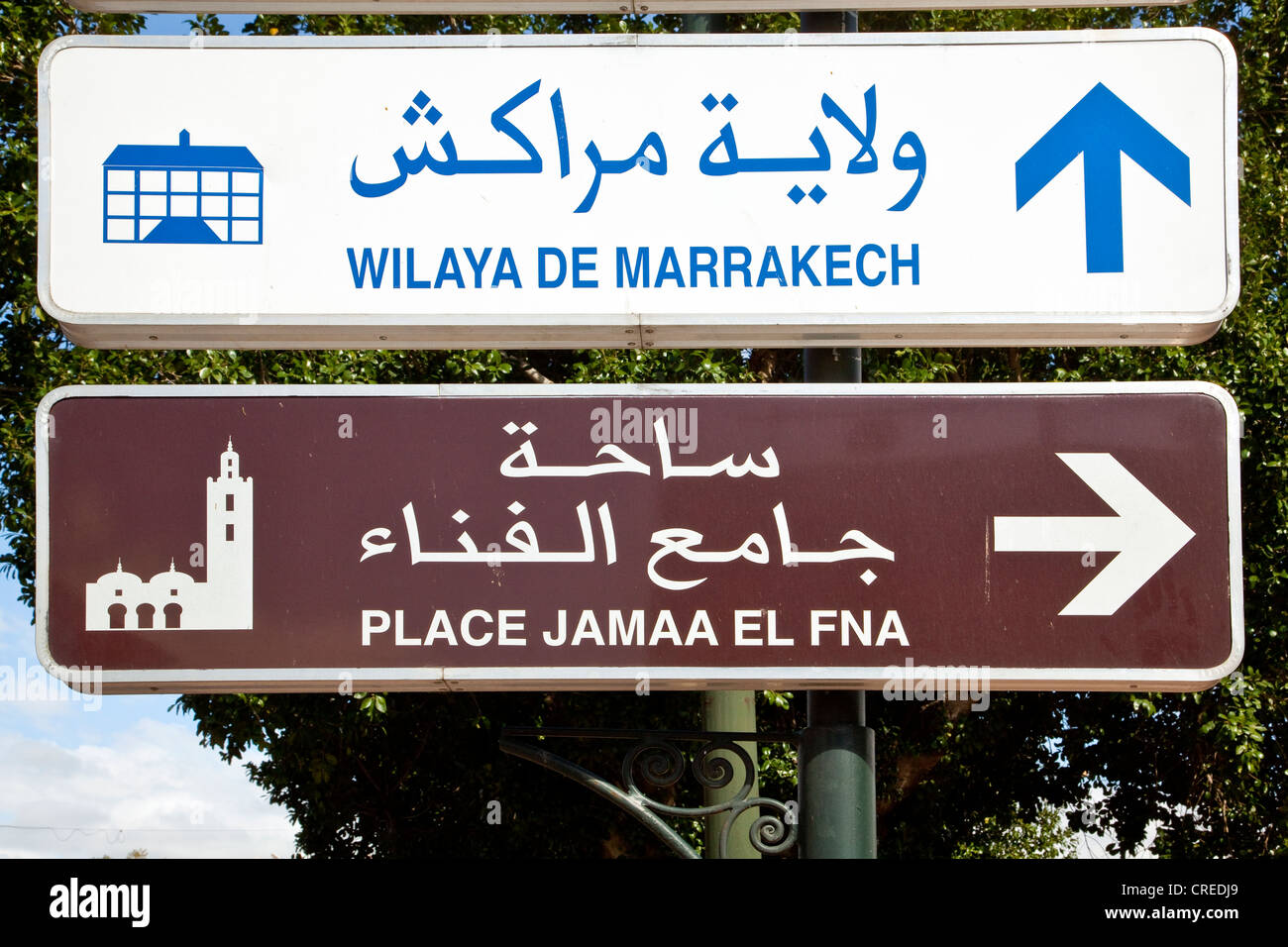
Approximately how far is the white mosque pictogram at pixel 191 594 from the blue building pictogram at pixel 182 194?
0.65 metres

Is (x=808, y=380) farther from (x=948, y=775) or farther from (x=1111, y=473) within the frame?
(x=948, y=775)

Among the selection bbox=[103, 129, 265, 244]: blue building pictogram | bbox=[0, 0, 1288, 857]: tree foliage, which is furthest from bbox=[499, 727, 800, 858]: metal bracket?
bbox=[0, 0, 1288, 857]: tree foliage

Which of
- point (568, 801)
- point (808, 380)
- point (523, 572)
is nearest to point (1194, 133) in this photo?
point (808, 380)

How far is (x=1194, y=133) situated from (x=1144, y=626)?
3.62 ft

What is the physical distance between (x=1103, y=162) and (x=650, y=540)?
131cm

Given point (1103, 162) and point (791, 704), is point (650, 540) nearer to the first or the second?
point (1103, 162)

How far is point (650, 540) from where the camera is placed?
9.03ft

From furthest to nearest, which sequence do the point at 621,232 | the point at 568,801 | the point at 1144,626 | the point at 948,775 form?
the point at 948,775 → the point at 568,801 → the point at 621,232 → the point at 1144,626

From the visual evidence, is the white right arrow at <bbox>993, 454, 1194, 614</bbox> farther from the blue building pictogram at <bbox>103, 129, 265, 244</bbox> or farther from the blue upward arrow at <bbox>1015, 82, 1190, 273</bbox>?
the blue building pictogram at <bbox>103, 129, 265, 244</bbox>

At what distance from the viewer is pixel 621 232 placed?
9.69 ft

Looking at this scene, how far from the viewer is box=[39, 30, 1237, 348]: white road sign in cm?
293

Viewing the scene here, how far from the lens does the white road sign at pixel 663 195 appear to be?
2934 mm

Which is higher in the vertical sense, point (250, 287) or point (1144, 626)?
point (250, 287)

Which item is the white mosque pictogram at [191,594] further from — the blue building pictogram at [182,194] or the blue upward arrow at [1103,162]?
the blue upward arrow at [1103,162]
